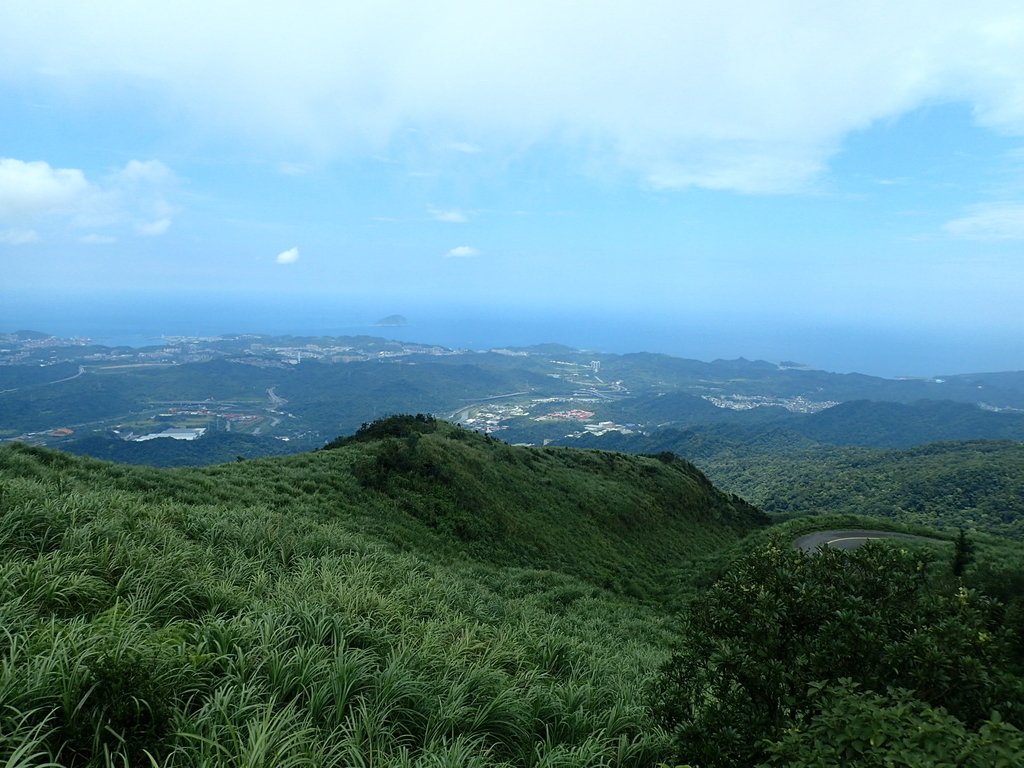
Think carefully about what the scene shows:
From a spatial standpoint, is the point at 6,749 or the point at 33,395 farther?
the point at 33,395

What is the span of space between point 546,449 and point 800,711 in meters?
35.1

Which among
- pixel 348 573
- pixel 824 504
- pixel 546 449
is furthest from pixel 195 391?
pixel 348 573

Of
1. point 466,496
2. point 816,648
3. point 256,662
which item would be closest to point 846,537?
point 466,496

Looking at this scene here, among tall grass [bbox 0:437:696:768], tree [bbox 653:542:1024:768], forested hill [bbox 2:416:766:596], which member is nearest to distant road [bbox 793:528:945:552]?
forested hill [bbox 2:416:766:596]

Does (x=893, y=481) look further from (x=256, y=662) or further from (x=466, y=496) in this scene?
(x=256, y=662)

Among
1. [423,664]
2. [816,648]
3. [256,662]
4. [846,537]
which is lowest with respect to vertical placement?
[846,537]

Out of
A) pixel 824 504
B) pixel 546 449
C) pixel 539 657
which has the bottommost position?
pixel 824 504

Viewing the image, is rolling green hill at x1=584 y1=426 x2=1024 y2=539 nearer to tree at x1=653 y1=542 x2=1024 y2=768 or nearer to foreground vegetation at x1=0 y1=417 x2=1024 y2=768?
tree at x1=653 y1=542 x2=1024 y2=768

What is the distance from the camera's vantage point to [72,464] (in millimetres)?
13305

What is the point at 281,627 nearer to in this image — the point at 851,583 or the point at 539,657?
the point at 539,657

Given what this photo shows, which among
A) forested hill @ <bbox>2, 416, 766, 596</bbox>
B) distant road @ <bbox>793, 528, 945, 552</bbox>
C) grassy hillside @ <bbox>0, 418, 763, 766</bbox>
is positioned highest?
grassy hillside @ <bbox>0, 418, 763, 766</bbox>

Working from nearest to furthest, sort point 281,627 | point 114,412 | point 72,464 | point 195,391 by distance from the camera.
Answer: point 281,627
point 72,464
point 114,412
point 195,391

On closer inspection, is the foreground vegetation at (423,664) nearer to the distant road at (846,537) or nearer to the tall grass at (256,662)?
the tall grass at (256,662)

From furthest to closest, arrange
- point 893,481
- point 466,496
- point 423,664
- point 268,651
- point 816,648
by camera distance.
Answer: point 893,481
point 466,496
point 423,664
point 268,651
point 816,648
